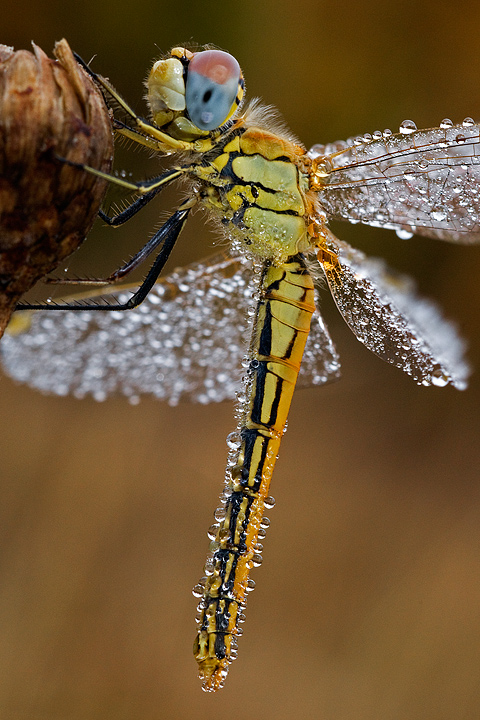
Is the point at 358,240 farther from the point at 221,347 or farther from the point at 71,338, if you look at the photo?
the point at 71,338

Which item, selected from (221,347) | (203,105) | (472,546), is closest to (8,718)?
(221,347)

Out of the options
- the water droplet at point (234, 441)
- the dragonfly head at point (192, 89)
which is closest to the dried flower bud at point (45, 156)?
the dragonfly head at point (192, 89)

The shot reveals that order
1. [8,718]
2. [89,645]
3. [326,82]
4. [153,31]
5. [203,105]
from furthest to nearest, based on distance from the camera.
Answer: [326,82] < [153,31] < [89,645] < [8,718] < [203,105]

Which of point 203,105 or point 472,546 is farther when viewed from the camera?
point 472,546

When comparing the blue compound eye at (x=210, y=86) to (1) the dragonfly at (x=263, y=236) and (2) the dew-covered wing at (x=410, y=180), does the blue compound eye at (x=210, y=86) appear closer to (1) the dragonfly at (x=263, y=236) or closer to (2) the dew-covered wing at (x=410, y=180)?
(1) the dragonfly at (x=263, y=236)

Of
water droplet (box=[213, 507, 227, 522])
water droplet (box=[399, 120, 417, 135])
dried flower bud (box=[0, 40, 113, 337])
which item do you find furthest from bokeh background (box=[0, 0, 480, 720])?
dried flower bud (box=[0, 40, 113, 337])

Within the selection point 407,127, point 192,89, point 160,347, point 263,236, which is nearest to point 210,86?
point 192,89

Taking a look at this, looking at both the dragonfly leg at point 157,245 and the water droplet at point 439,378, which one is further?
the water droplet at point 439,378
